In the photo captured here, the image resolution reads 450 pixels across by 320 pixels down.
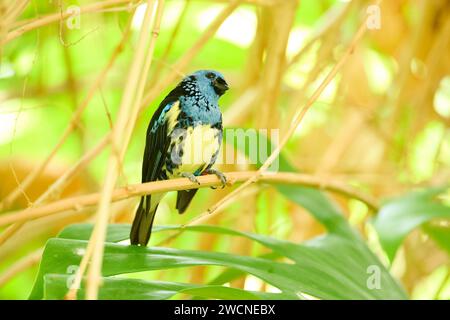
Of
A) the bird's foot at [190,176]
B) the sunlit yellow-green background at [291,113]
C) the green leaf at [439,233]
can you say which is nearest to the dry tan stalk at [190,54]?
the bird's foot at [190,176]

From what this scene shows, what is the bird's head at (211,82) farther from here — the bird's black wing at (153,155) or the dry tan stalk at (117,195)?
the dry tan stalk at (117,195)

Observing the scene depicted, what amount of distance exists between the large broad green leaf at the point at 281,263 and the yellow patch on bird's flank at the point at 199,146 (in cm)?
13

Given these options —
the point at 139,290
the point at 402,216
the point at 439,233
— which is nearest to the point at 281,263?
the point at 139,290

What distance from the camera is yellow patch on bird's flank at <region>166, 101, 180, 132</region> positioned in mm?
968

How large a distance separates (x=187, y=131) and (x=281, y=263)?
0.33 metres

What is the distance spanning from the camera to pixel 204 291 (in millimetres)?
938

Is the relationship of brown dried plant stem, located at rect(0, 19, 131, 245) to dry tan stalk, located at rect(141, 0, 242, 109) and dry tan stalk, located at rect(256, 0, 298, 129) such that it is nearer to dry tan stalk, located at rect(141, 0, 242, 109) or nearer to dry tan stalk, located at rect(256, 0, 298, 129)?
dry tan stalk, located at rect(141, 0, 242, 109)

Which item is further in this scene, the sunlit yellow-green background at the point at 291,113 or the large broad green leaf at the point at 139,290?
the sunlit yellow-green background at the point at 291,113

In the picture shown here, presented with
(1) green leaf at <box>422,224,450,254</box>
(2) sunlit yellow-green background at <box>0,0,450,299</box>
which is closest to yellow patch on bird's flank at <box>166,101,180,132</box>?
(2) sunlit yellow-green background at <box>0,0,450,299</box>

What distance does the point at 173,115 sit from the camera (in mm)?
985

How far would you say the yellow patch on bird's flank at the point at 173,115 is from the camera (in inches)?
38.1

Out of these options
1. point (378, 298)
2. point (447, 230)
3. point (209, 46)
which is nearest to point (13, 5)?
point (378, 298)

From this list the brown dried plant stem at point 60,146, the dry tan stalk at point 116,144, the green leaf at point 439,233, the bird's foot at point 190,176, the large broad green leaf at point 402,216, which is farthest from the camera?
the green leaf at point 439,233

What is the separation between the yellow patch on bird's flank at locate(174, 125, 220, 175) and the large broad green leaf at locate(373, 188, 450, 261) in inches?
22.3
